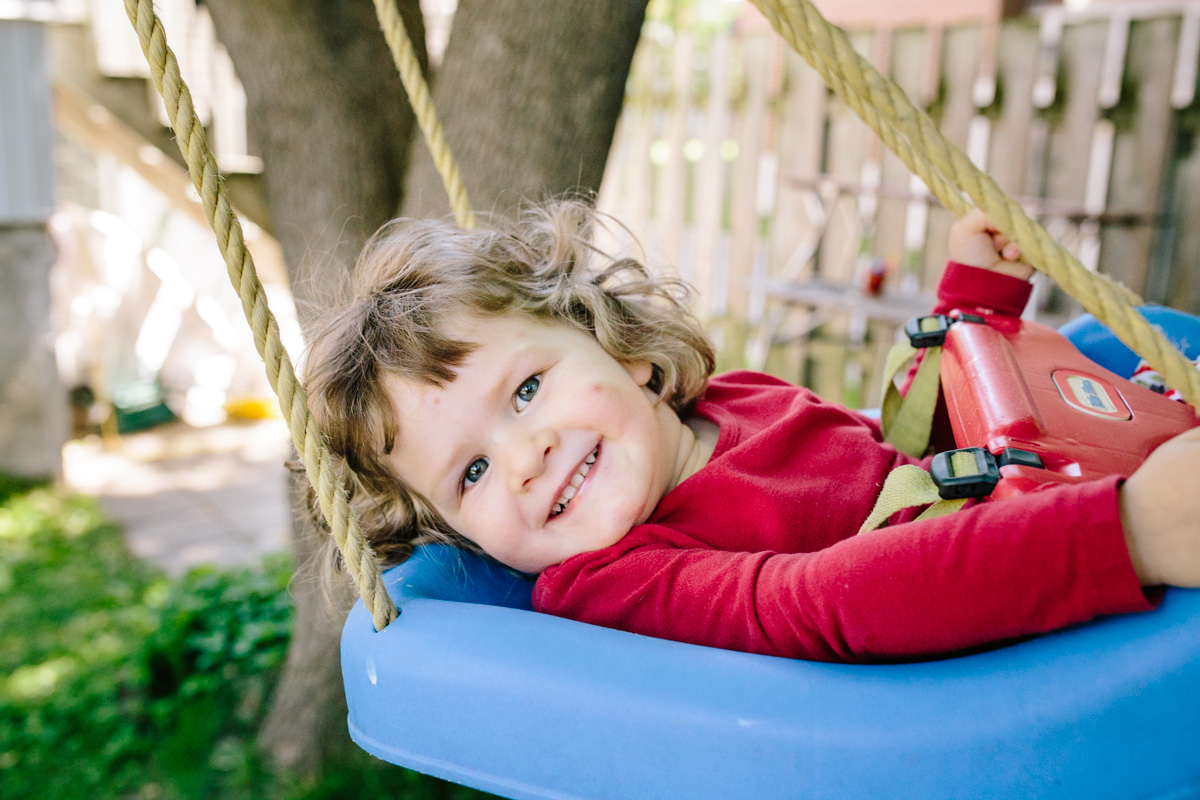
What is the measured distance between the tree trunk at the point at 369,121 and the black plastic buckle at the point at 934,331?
2.17ft

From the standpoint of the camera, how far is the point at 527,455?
1.09 m

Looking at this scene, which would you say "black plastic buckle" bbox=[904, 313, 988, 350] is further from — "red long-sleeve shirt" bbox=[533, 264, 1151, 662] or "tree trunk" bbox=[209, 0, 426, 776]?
"tree trunk" bbox=[209, 0, 426, 776]

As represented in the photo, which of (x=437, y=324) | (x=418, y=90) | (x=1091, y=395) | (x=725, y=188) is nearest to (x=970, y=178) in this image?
(x=1091, y=395)

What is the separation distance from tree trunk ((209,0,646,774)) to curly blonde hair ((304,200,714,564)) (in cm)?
20

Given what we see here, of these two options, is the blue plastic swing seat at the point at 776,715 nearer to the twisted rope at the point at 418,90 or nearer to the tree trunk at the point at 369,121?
the twisted rope at the point at 418,90

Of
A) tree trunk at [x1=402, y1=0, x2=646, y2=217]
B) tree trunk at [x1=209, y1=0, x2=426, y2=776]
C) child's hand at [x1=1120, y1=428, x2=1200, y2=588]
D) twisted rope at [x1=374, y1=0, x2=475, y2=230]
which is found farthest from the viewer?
tree trunk at [x1=209, y1=0, x2=426, y2=776]

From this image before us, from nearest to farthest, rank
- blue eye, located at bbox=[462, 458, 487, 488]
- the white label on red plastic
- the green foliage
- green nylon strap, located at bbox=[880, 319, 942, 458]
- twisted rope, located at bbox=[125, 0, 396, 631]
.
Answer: twisted rope, located at bbox=[125, 0, 396, 631]
the white label on red plastic
blue eye, located at bbox=[462, 458, 487, 488]
green nylon strap, located at bbox=[880, 319, 942, 458]
the green foliage

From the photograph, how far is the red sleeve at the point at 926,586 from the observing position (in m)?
0.74

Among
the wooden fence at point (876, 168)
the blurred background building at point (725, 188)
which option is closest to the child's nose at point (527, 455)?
the blurred background building at point (725, 188)

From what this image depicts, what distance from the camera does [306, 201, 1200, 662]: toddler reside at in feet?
2.46

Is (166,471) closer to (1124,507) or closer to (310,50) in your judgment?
(310,50)

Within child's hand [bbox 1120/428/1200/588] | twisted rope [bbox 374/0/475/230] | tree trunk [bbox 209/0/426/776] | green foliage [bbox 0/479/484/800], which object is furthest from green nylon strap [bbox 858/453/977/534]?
green foliage [bbox 0/479/484/800]

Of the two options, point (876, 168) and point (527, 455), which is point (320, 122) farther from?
point (876, 168)

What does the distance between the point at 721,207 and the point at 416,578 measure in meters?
4.66
